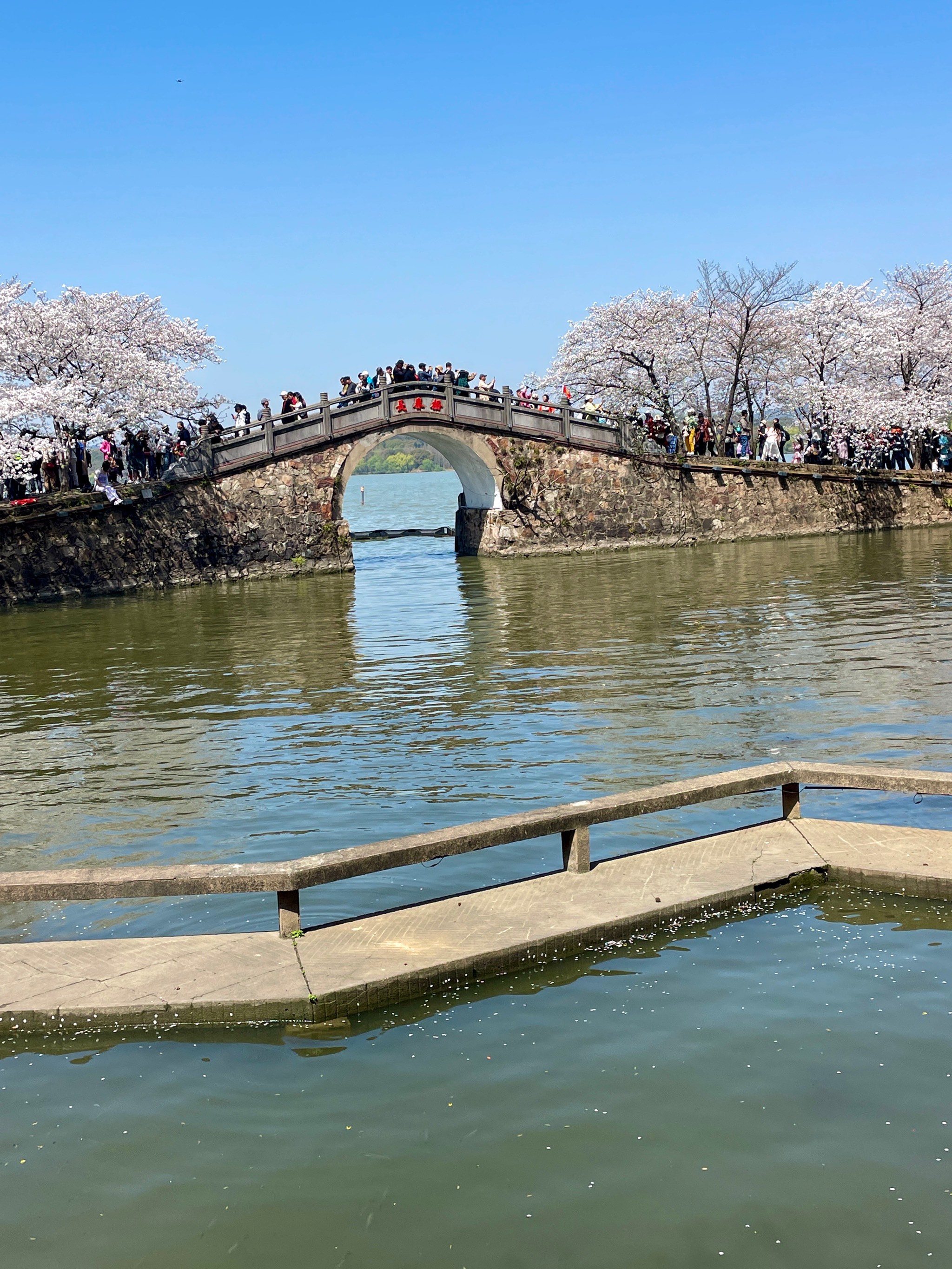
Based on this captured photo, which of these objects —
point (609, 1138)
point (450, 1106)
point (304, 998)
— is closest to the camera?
point (609, 1138)

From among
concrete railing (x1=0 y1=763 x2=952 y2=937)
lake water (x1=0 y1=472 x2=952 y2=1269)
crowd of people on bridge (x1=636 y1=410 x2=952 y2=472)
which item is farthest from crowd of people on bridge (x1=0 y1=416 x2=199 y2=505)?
concrete railing (x1=0 y1=763 x2=952 y2=937)

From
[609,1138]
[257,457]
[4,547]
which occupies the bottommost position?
[609,1138]

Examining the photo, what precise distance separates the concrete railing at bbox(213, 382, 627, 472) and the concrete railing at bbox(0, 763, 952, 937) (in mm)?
29587

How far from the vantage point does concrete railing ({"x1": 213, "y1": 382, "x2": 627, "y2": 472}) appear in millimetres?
35438

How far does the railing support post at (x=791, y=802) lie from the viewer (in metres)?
8.15

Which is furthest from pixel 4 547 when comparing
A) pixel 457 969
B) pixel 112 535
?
pixel 457 969

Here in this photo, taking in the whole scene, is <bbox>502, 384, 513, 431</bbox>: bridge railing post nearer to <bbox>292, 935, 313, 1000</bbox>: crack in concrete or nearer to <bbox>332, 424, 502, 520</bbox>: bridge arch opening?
<bbox>332, 424, 502, 520</bbox>: bridge arch opening

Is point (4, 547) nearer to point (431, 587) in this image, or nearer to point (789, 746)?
point (431, 587)

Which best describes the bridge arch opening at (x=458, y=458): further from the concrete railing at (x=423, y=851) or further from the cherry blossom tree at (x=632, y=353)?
the concrete railing at (x=423, y=851)

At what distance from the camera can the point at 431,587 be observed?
31797 mm

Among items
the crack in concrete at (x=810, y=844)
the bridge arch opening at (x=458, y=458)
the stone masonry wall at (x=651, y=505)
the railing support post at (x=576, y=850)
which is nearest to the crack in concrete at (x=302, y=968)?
the railing support post at (x=576, y=850)

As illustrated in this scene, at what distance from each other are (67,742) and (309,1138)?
10.4m

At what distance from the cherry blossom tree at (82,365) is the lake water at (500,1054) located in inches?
828

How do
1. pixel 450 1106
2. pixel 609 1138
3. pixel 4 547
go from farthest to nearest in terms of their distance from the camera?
pixel 4 547 < pixel 450 1106 < pixel 609 1138
